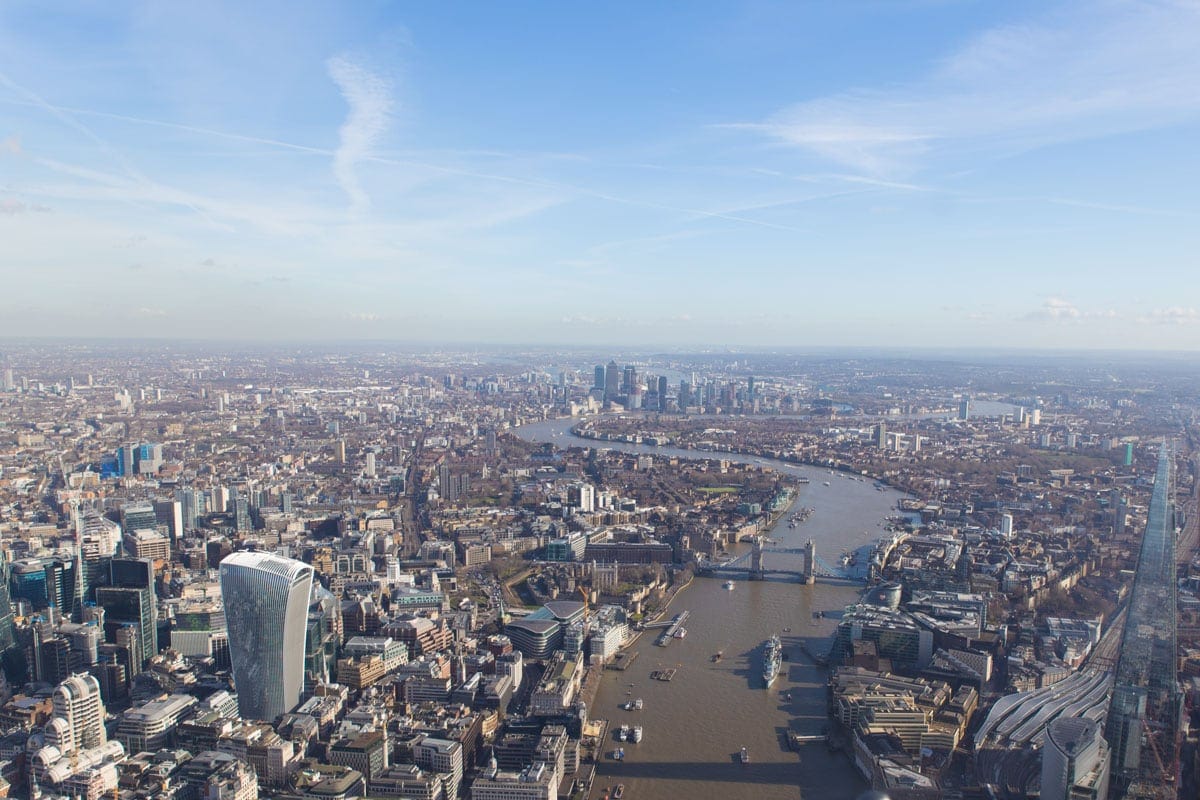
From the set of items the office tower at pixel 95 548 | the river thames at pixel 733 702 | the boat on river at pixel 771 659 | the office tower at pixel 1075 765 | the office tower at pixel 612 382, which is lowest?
the river thames at pixel 733 702

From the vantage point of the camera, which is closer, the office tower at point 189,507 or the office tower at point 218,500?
the office tower at point 189,507

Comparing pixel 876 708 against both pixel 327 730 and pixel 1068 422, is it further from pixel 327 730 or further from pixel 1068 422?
pixel 1068 422

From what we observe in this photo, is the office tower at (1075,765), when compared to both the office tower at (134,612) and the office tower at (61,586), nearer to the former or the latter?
the office tower at (134,612)

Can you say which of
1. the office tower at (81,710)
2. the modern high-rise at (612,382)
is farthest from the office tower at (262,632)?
the modern high-rise at (612,382)

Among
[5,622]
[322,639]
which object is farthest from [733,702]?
[5,622]

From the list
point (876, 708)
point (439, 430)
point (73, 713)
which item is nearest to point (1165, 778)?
point (876, 708)

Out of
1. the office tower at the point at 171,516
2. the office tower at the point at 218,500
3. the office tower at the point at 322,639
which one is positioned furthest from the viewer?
the office tower at the point at 218,500

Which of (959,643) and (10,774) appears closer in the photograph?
(10,774)

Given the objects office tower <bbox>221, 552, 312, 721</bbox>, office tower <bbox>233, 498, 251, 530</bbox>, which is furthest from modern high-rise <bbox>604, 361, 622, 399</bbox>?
office tower <bbox>221, 552, 312, 721</bbox>
